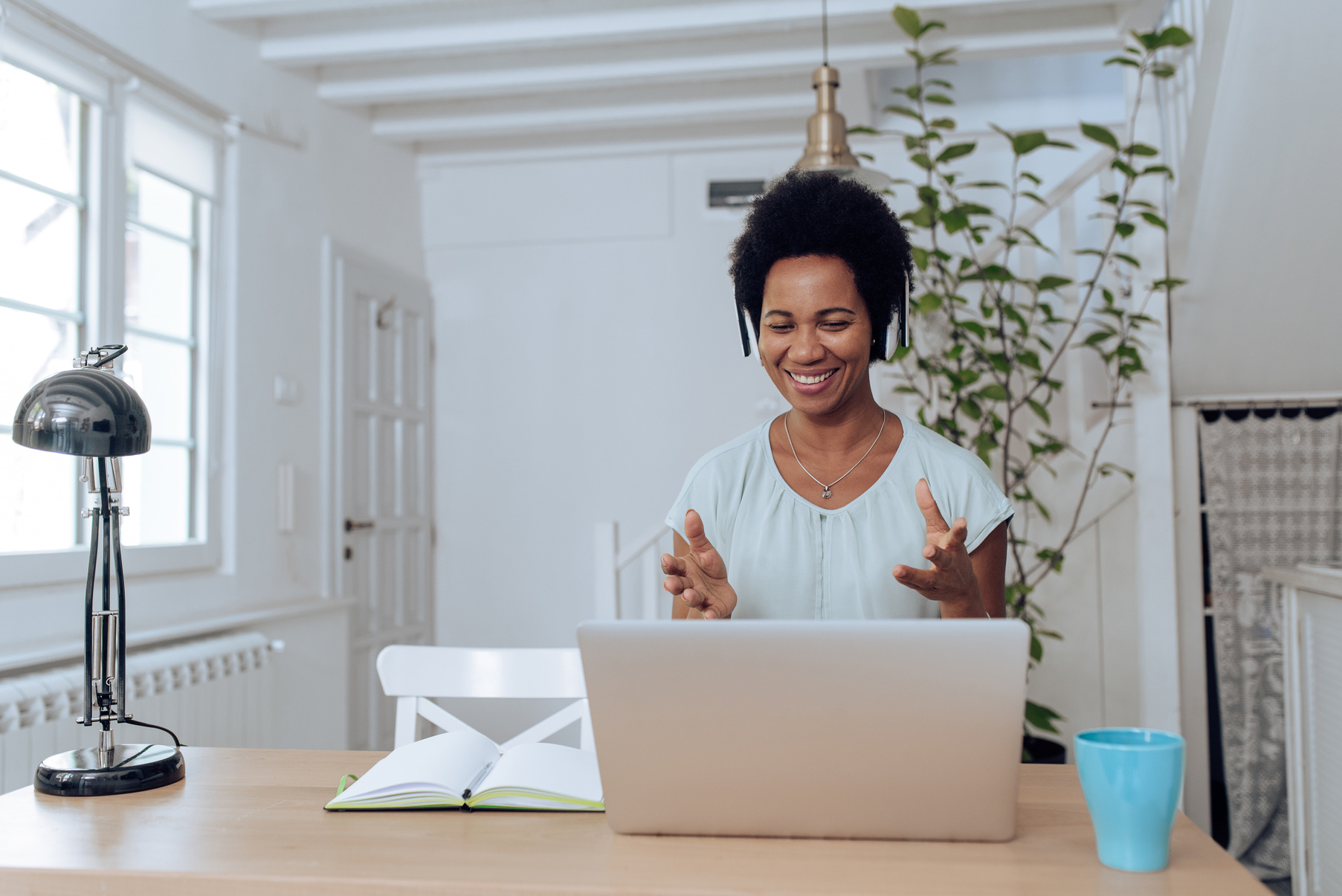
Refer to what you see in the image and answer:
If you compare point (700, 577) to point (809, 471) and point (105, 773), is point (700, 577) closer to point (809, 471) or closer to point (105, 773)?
point (809, 471)

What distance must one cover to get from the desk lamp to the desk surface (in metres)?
0.08

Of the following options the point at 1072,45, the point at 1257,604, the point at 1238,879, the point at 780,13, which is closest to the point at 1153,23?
the point at 1072,45

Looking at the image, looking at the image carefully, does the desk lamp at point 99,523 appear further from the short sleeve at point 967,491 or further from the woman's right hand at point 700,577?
the short sleeve at point 967,491

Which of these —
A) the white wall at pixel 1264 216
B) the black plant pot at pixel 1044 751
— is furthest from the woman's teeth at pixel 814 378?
the black plant pot at pixel 1044 751

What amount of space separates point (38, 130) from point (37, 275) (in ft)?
1.22

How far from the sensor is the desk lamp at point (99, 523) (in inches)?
46.7

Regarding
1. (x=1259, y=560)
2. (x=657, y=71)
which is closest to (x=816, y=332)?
(x=1259, y=560)

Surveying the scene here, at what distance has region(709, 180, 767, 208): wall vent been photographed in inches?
182

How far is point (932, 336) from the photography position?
Result: 3518 millimetres

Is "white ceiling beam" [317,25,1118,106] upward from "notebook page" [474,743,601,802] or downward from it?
upward

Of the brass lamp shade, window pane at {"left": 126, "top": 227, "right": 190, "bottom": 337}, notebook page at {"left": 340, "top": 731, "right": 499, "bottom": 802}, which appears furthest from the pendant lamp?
window pane at {"left": 126, "top": 227, "right": 190, "bottom": 337}

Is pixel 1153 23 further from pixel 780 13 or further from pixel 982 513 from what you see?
pixel 982 513

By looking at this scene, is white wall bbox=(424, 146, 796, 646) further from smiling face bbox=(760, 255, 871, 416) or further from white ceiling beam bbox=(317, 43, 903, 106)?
smiling face bbox=(760, 255, 871, 416)

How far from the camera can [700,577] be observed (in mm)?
1095
